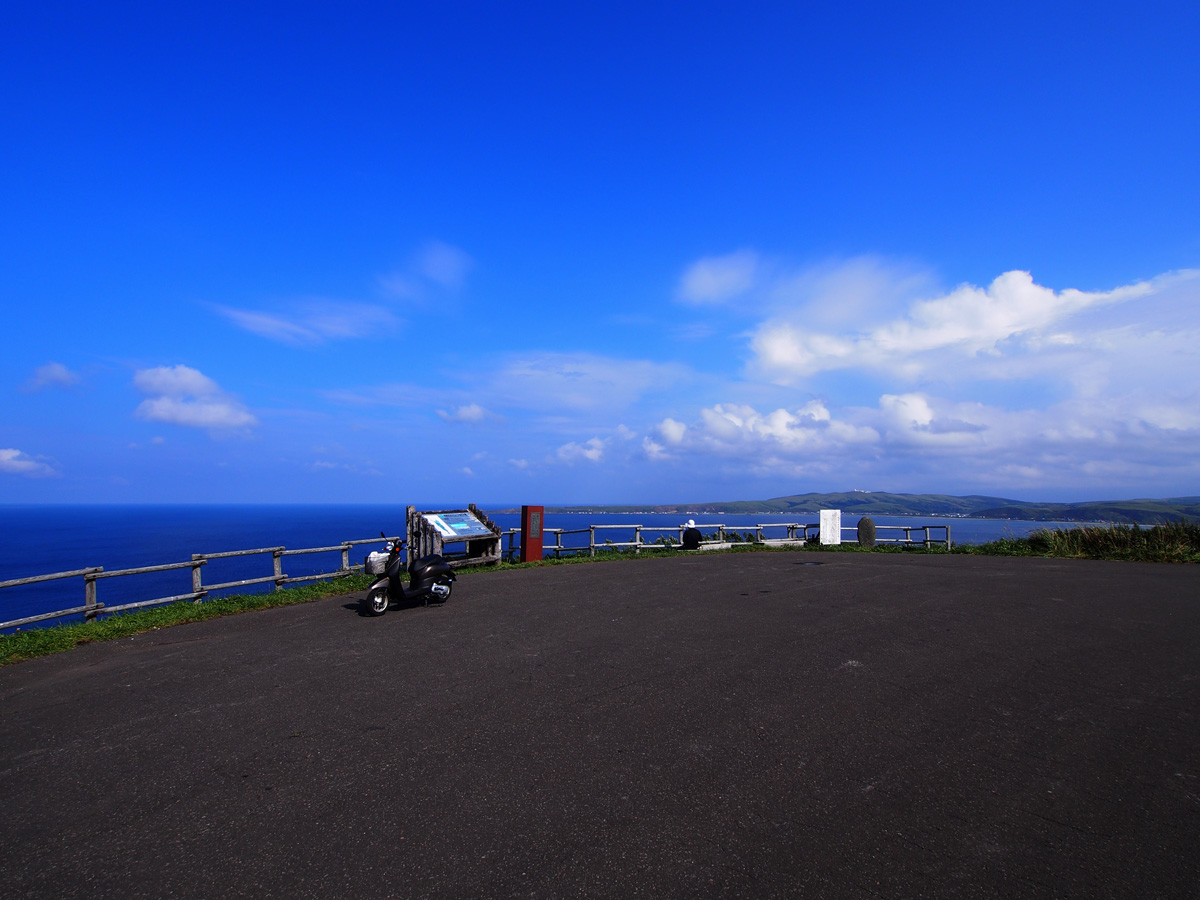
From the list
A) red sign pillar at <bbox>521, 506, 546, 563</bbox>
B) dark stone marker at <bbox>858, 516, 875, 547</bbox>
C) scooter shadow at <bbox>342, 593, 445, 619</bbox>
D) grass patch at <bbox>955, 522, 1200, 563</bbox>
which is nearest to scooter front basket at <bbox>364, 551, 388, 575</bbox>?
scooter shadow at <bbox>342, 593, 445, 619</bbox>

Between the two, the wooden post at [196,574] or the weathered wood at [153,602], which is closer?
the weathered wood at [153,602]

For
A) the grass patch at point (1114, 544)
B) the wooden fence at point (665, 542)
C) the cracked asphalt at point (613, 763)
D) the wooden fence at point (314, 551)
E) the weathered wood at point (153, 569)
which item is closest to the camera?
the cracked asphalt at point (613, 763)

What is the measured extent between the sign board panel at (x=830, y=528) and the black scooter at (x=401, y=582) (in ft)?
61.7

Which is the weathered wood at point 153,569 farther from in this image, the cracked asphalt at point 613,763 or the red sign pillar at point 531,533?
the red sign pillar at point 531,533

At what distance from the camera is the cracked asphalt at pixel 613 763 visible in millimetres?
3561

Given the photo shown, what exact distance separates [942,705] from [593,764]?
11.6 feet

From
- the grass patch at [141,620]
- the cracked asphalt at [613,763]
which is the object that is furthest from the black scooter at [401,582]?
the grass patch at [141,620]

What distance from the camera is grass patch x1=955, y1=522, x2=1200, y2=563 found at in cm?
2031

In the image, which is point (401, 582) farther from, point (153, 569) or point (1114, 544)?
point (1114, 544)

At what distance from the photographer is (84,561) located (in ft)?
273

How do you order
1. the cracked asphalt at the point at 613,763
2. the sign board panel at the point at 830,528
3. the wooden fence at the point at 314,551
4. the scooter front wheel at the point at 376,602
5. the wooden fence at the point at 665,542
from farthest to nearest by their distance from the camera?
the sign board panel at the point at 830,528 < the wooden fence at the point at 665,542 < the scooter front wheel at the point at 376,602 < the wooden fence at the point at 314,551 < the cracked asphalt at the point at 613,763

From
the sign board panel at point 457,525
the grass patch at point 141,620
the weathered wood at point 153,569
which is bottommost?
the grass patch at point 141,620

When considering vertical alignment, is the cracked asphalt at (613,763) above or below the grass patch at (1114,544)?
below

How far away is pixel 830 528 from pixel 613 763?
24155mm
